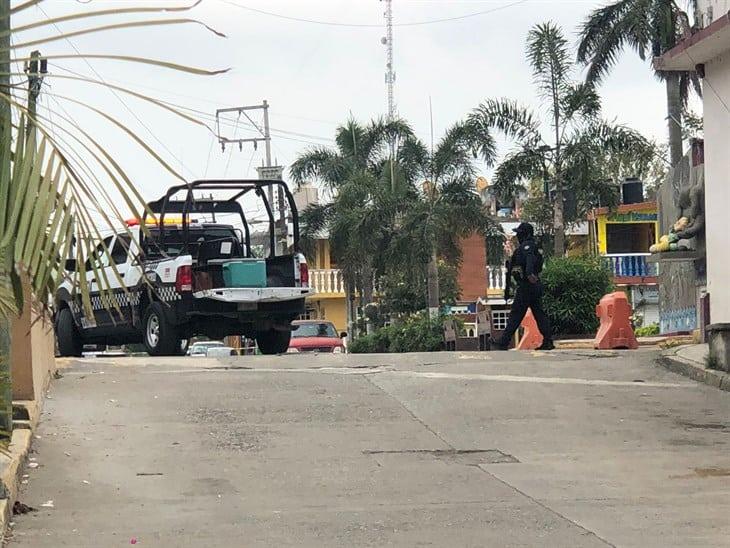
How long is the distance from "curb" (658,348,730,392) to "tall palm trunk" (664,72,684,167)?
1808 centimetres

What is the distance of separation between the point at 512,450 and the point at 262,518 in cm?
262

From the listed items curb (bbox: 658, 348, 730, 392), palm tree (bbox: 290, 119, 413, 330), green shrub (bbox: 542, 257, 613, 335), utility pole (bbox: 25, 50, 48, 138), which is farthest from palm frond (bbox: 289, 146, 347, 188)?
utility pole (bbox: 25, 50, 48, 138)

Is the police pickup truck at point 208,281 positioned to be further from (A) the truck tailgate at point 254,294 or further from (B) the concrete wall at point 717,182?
(B) the concrete wall at point 717,182

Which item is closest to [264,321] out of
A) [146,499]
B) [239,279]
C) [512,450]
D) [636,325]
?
[239,279]

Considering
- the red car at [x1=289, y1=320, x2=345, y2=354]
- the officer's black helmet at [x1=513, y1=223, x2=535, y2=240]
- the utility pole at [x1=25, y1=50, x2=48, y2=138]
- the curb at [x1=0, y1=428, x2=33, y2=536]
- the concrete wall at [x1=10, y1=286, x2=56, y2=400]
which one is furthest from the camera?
the red car at [x1=289, y1=320, x2=345, y2=354]

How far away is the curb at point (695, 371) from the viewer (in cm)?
1188

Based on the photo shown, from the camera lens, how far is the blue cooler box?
609 inches

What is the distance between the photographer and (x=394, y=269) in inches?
1454

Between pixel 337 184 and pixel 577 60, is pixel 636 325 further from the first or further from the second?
pixel 337 184

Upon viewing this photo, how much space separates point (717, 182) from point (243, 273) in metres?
6.26

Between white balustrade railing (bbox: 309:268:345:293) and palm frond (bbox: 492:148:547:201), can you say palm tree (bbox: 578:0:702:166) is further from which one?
white balustrade railing (bbox: 309:268:345:293)

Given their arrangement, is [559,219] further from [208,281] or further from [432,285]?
[208,281]

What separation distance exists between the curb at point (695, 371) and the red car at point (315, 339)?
53.4ft

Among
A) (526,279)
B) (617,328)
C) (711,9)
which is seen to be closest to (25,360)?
(526,279)
